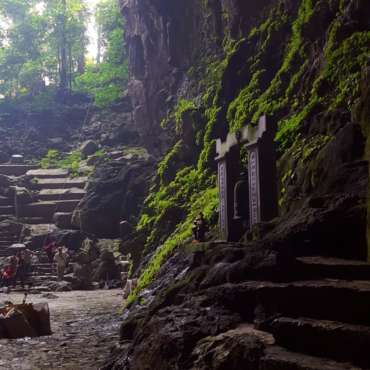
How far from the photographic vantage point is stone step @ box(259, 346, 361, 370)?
3.88m

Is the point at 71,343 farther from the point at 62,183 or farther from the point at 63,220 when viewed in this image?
the point at 62,183

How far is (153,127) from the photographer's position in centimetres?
3353

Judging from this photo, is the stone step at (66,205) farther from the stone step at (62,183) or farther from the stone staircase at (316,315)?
the stone staircase at (316,315)

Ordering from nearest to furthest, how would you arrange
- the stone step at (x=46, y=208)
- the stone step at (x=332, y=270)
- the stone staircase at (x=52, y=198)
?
1. the stone step at (x=332, y=270)
2. the stone staircase at (x=52, y=198)
3. the stone step at (x=46, y=208)

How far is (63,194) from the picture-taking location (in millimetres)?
32750

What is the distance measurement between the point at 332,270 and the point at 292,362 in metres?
1.76

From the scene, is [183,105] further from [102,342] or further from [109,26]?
[109,26]

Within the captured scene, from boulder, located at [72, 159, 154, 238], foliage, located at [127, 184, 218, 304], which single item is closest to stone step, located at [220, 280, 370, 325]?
foliage, located at [127, 184, 218, 304]

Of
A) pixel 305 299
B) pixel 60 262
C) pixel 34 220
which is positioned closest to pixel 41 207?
pixel 34 220

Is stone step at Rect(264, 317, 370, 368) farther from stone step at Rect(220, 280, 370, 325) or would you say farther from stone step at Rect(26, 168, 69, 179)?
stone step at Rect(26, 168, 69, 179)

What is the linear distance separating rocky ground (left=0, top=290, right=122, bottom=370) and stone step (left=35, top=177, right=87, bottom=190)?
2049cm

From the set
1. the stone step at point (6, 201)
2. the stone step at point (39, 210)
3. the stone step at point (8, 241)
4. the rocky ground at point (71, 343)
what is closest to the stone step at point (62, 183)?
the stone step at point (6, 201)

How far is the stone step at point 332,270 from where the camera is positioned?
539 cm

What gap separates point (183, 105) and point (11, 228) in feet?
40.0
